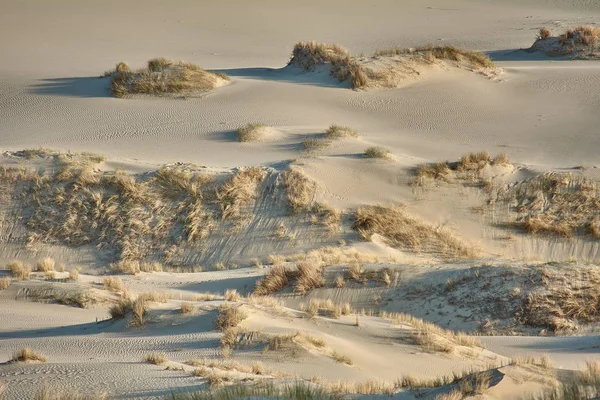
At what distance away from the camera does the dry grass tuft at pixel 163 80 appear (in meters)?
22.1

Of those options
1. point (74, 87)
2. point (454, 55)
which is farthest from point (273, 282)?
point (454, 55)

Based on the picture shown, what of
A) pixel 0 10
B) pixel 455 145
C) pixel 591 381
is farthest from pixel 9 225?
pixel 0 10

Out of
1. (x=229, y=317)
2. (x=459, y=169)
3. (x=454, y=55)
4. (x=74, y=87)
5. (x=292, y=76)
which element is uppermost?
(x=454, y=55)

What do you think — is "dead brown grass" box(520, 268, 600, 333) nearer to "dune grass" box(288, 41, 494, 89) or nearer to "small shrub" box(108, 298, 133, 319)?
"small shrub" box(108, 298, 133, 319)

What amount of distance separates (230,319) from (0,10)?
34.3 meters

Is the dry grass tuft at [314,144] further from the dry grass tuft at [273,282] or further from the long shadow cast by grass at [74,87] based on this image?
the long shadow cast by grass at [74,87]

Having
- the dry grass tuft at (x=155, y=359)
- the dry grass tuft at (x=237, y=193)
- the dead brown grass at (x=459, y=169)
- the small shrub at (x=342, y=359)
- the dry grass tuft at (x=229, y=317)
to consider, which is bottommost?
the small shrub at (x=342, y=359)

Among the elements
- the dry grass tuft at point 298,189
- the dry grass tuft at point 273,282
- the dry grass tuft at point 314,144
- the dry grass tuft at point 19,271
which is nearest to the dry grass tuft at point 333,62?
the dry grass tuft at point 314,144

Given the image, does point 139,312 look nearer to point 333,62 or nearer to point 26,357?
point 26,357

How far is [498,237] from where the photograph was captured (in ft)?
53.5

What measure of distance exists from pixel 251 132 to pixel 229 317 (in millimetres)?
10182

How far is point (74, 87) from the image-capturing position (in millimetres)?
23172

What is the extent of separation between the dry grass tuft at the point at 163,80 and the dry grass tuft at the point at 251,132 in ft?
10.5

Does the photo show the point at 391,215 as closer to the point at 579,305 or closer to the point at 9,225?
the point at 579,305
